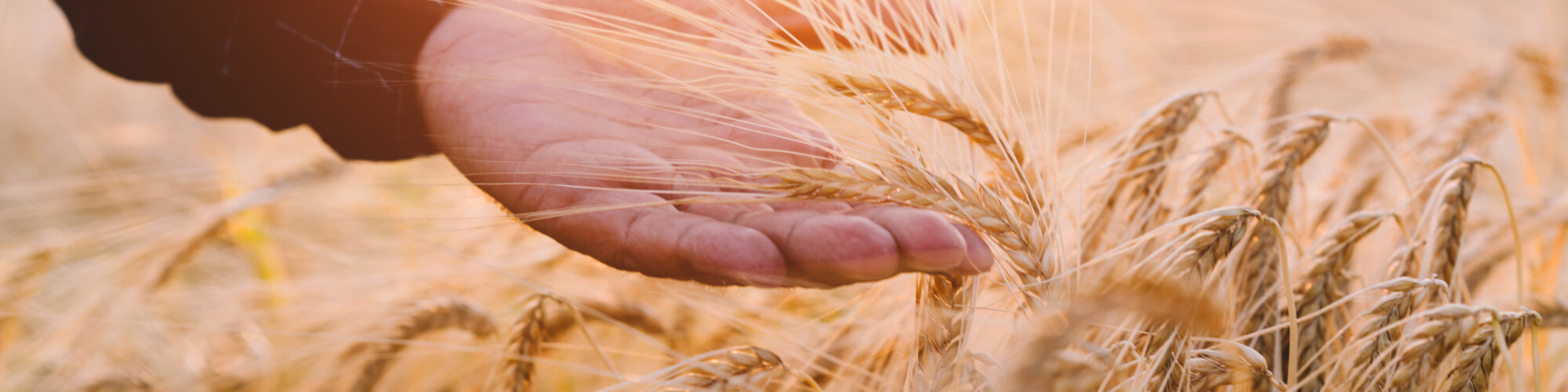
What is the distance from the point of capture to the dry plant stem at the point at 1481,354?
653 mm

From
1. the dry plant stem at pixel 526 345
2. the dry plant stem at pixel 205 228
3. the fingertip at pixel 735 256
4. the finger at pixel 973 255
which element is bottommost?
the dry plant stem at pixel 205 228

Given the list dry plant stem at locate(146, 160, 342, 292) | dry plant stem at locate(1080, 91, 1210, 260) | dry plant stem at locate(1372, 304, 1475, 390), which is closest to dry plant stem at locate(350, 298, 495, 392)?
dry plant stem at locate(146, 160, 342, 292)

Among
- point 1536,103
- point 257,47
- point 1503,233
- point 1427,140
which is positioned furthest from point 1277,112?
point 257,47

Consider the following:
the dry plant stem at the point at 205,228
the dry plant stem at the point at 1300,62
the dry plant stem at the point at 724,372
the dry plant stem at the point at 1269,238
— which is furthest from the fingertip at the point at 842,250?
the dry plant stem at the point at 205,228

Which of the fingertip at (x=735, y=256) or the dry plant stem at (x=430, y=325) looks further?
the dry plant stem at (x=430, y=325)

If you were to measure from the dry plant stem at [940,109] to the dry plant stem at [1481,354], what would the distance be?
0.35 metres

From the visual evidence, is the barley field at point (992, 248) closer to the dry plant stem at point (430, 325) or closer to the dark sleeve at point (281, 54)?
the dry plant stem at point (430, 325)

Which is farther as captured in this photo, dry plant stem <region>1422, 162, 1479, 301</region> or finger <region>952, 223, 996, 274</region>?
dry plant stem <region>1422, 162, 1479, 301</region>

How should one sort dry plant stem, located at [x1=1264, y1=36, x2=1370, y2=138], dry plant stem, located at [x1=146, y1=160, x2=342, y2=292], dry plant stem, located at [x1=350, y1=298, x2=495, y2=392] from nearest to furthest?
dry plant stem, located at [x1=350, y1=298, x2=495, y2=392] → dry plant stem, located at [x1=1264, y1=36, x2=1370, y2=138] → dry plant stem, located at [x1=146, y1=160, x2=342, y2=292]

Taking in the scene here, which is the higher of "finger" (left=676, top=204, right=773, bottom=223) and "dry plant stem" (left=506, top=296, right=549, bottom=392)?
"finger" (left=676, top=204, right=773, bottom=223)

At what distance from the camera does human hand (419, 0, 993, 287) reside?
663 millimetres

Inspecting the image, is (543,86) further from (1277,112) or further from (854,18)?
(1277,112)

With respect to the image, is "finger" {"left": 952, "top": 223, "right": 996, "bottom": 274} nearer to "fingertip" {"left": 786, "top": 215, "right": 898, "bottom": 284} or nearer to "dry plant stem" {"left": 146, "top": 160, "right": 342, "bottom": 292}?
"fingertip" {"left": 786, "top": 215, "right": 898, "bottom": 284}

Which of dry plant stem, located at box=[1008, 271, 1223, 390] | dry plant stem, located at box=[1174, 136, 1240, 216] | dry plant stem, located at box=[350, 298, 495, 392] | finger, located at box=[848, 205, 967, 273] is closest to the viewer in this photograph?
dry plant stem, located at box=[1008, 271, 1223, 390]
